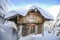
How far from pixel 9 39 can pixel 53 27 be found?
0.76m

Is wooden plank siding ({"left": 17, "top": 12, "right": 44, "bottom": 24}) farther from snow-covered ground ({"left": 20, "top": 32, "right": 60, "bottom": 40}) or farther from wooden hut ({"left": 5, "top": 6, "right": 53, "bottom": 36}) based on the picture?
snow-covered ground ({"left": 20, "top": 32, "right": 60, "bottom": 40})

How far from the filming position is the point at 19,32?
223cm

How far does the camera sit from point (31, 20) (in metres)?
2.24

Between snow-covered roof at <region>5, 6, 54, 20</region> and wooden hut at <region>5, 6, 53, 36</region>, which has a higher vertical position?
snow-covered roof at <region>5, 6, 54, 20</region>

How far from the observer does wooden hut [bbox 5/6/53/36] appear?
2.21 meters

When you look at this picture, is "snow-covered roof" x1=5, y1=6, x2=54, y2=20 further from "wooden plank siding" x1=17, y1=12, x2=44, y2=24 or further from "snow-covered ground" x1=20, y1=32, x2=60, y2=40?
"snow-covered ground" x1=20, y1=32, x2=60, y2=40

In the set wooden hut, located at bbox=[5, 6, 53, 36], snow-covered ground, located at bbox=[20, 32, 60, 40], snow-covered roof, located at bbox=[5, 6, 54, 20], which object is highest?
snow-covered roof, located at bbox=[5, 6, 54, 20]

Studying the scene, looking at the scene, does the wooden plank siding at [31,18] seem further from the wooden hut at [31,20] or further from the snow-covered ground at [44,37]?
the snow-covered ground at [44,37]

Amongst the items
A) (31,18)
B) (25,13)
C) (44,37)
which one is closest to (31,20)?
(31,18)

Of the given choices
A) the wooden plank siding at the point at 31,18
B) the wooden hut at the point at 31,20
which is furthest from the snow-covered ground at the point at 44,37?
the wooden plank siding at the point at 31,18

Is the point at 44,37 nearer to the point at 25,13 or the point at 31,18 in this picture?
the point at 31,18

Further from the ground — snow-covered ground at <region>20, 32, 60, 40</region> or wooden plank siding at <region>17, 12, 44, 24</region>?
wooden plank siding at <region>17, 12, 44, 24</region>

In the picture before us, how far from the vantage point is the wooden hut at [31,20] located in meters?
2.21

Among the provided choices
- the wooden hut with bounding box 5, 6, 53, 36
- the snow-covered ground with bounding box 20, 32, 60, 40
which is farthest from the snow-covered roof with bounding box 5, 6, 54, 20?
the snow-covered ground with bounding box 20, 32, 60, 40
